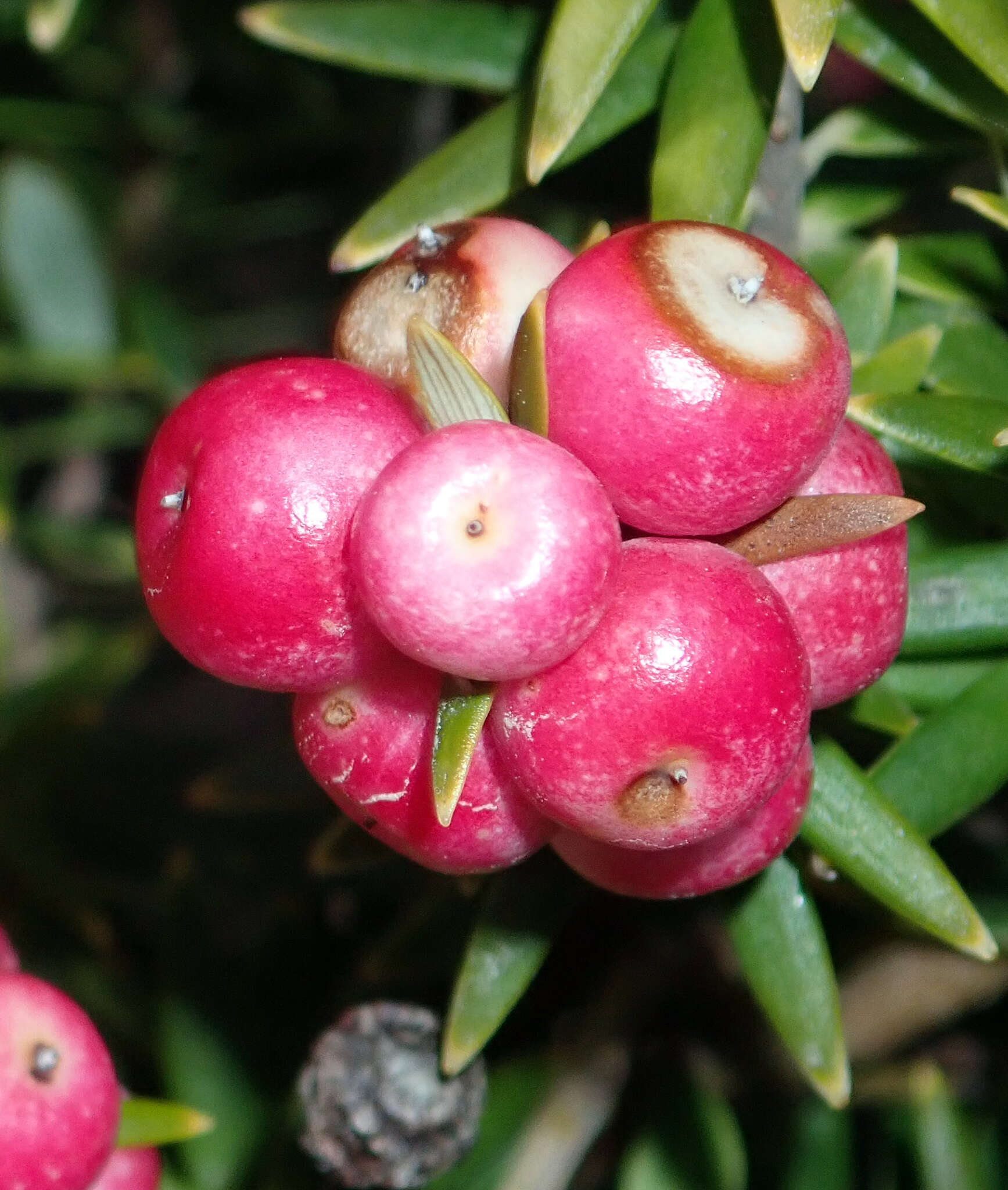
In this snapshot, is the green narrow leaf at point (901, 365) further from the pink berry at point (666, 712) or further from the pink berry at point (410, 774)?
the pink berry at point (410, 774)

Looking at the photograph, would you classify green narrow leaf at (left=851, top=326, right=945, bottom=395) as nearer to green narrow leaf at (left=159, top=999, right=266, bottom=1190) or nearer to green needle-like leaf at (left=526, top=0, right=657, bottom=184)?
green needle-like leaf at (left=526, top=0, right=657, bottom=184)

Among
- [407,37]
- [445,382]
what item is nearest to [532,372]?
[445,382]

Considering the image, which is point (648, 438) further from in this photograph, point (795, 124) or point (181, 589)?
point (795, 124)

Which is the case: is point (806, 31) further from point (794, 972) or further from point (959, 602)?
point (794, 972)

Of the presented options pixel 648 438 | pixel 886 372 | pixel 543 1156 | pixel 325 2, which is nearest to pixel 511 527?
pixel 648 438

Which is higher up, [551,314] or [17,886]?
[551,314]

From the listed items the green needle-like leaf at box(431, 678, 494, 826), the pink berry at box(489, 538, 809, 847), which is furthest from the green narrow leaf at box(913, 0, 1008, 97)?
the green needle-like leaf at box(431, 678, 494, 826)

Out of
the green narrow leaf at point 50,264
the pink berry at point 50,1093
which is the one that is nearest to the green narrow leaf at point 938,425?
the pink berry at point 50,1093
